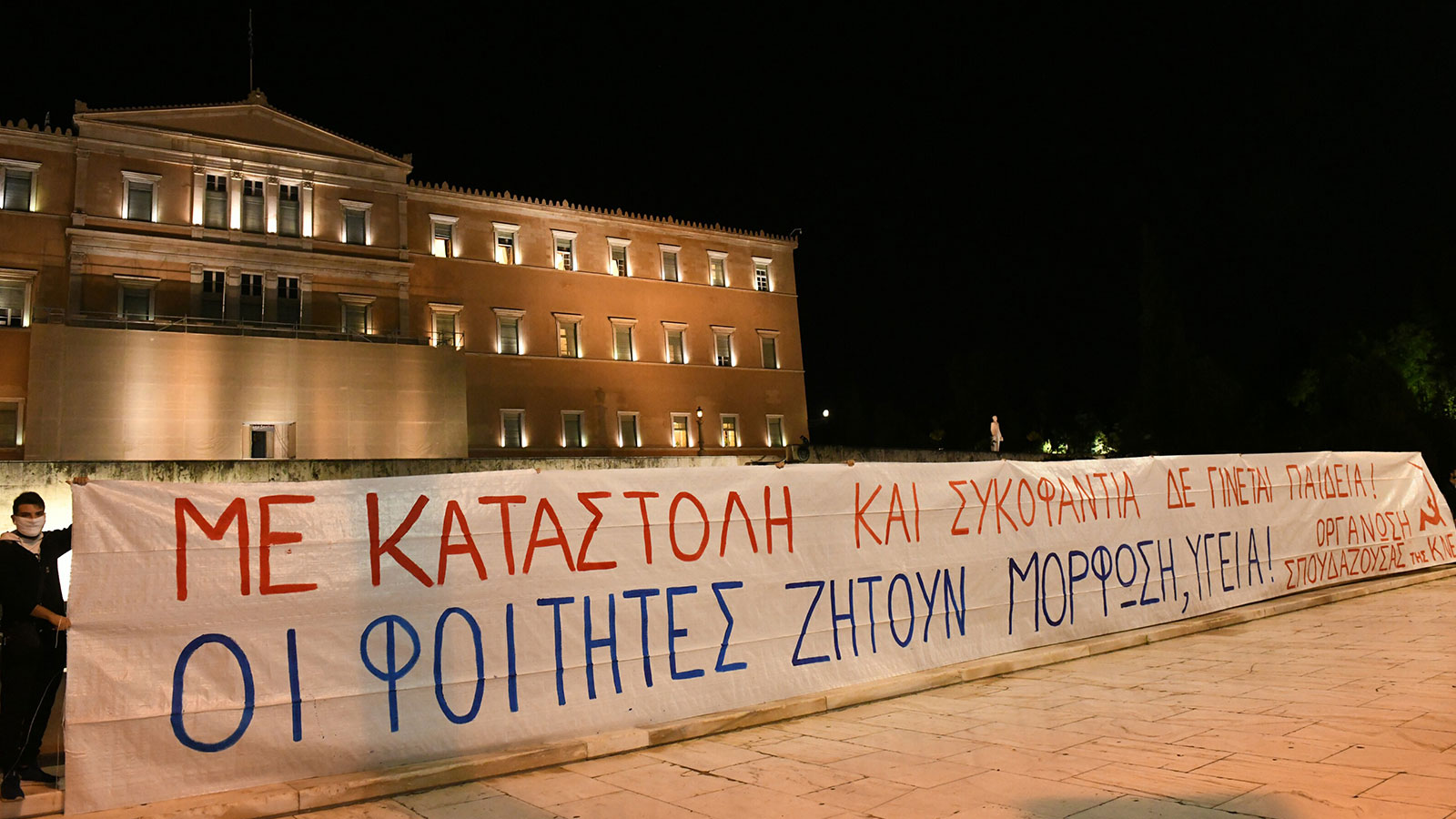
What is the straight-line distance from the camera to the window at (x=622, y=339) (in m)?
35.5

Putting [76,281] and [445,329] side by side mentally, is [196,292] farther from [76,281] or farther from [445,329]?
[445,329]

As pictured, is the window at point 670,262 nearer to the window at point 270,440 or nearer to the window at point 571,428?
the window at point 571,428

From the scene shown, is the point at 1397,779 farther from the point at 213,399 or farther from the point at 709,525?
the point at 213,399

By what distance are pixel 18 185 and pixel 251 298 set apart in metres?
6.88

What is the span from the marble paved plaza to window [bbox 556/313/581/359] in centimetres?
2950

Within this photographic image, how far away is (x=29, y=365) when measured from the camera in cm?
2373

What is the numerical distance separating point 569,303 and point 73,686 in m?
31.7

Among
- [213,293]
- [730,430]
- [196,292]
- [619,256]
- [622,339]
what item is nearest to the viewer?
[196,292]

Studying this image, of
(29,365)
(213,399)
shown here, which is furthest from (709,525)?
(29,365)

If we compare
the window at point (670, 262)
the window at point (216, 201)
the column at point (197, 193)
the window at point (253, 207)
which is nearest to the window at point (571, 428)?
the window at point (670, 262)

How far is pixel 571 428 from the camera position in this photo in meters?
33.8

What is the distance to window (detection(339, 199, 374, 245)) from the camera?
30406 mm

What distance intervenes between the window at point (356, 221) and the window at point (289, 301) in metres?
2.41

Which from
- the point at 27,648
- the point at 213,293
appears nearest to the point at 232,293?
the point at 213,293
